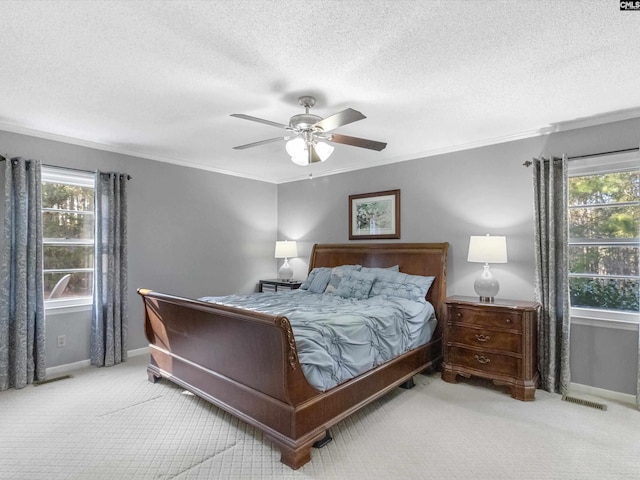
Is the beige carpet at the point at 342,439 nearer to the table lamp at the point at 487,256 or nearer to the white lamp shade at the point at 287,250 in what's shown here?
the table lamp at the point at 487,256

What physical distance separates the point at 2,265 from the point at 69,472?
2.30 meters

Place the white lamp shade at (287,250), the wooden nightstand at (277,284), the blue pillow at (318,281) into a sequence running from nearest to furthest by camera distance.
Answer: the blue pillow at (318,281), the wooden nightstand at (277,284), the white lamp shade at (287,250)

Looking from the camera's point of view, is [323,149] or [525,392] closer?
[323,149]

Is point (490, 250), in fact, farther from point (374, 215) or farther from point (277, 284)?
point (277, 284)

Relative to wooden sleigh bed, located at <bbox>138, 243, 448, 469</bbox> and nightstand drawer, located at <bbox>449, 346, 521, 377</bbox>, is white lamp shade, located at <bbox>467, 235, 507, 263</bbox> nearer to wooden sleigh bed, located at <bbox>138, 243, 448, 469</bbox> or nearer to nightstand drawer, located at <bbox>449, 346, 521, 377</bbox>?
nightstand drawer, located at <bbox>449, 346, 521, 377</bbox>

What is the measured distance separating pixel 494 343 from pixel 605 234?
4.84ft

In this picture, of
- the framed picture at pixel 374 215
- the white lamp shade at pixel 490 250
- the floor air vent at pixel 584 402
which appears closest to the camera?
the floor air vent at pixel 584 402

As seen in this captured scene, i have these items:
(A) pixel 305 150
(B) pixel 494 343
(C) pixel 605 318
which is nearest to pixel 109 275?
(A) pixel 305 150

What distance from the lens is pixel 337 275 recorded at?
452 centimetres

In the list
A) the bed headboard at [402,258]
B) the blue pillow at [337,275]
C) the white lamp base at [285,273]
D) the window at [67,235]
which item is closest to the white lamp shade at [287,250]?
the white lamp base at [285,273]

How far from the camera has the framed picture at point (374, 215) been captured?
4715 mm

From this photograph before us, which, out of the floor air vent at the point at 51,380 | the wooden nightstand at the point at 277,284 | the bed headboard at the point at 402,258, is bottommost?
the floor air vent at the point at 51,380

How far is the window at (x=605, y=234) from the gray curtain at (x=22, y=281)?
5349 millimetres

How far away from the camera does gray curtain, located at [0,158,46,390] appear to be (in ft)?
11.2
